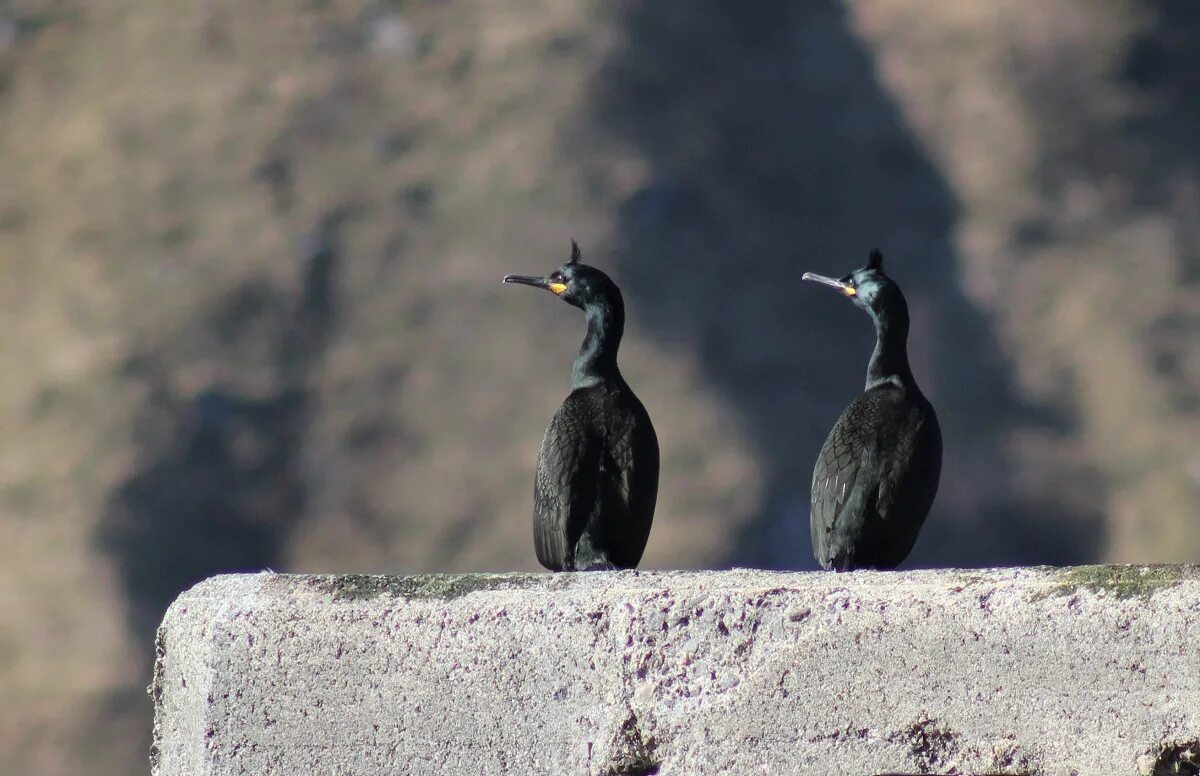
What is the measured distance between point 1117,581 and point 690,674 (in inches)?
26.4

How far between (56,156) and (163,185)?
2.93 ft

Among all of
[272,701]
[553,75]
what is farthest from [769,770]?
[553,75]

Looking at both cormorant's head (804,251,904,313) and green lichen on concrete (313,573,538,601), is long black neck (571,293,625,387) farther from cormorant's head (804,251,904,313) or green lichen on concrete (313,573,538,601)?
green lichen on concrete (313,573,538,601)

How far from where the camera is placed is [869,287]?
4.33 meters

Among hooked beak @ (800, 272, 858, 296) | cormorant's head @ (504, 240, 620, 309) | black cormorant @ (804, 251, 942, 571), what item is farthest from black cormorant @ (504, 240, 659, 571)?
hooked beak @ (800, 272, 858, 296)

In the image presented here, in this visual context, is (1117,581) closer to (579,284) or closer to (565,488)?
(565,488)

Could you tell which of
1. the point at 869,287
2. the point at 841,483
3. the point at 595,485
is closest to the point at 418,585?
the point at 595,485

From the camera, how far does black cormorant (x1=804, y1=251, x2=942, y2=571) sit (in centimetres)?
396

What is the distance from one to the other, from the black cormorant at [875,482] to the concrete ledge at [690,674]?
116 centimetres

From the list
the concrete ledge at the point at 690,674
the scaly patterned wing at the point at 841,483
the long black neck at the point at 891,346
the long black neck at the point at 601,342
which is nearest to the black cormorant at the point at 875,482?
the scaly patterned wing at the point at 841,483

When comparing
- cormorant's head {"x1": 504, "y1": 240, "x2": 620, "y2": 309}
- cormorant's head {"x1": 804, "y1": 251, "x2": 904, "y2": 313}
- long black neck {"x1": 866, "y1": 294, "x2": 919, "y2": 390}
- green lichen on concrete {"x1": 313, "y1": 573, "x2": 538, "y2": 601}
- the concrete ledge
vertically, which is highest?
cormorant's head {"x1": 504, "y1": 240, "x2": 620, "y2": 309}

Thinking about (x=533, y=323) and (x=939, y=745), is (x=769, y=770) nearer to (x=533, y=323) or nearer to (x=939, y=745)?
(x=939, y=745)

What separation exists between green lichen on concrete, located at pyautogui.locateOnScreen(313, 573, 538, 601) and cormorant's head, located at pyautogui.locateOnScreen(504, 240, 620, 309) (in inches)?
67.2

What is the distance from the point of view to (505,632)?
2824 mm
